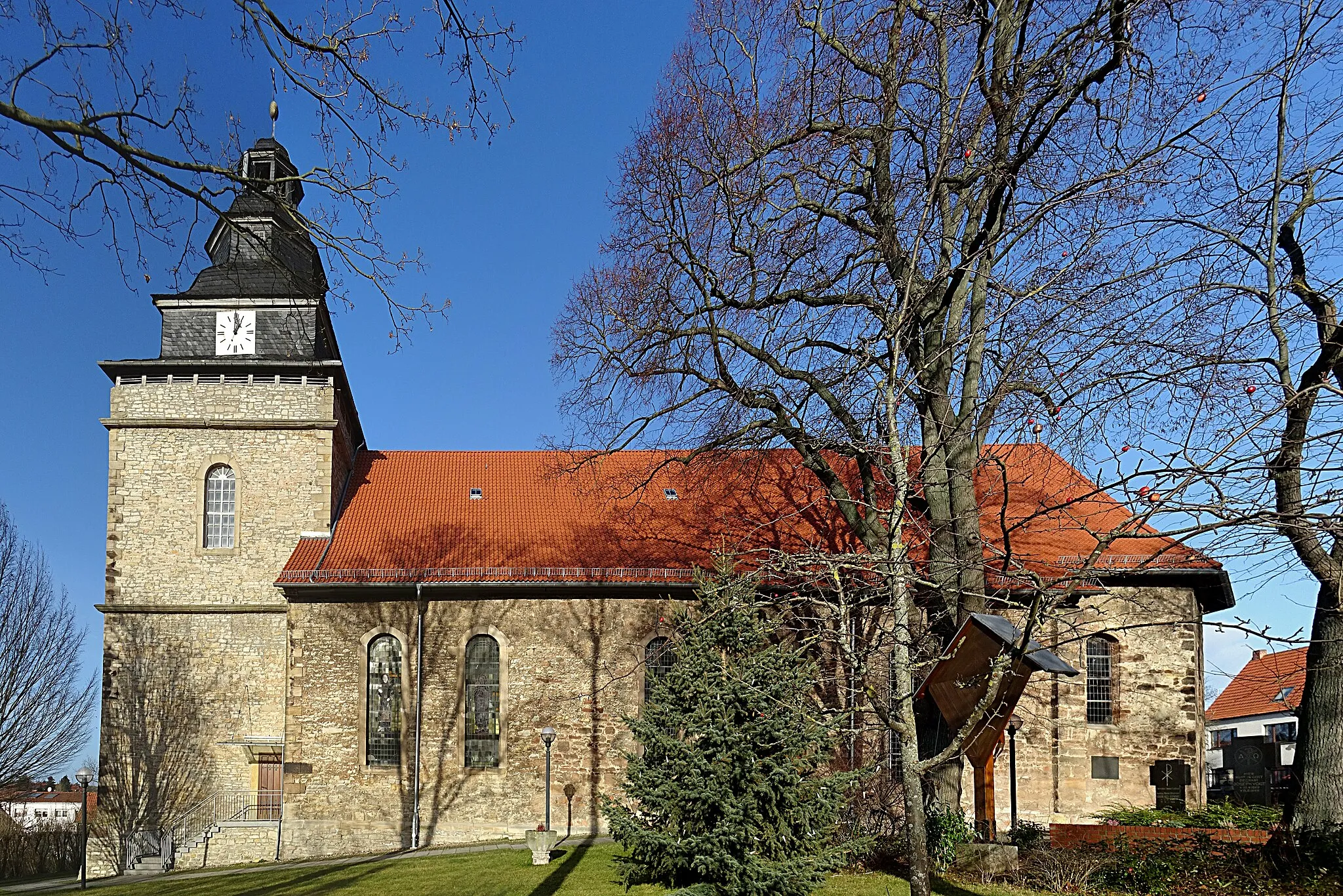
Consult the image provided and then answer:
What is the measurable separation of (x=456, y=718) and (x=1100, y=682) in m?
12.5

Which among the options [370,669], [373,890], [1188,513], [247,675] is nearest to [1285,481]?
[1188,513]

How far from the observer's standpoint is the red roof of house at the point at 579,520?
19391 millimetres

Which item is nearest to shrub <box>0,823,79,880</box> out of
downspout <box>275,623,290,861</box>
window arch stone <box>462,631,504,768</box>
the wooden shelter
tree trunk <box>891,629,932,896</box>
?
downspout <box>275,623,290,861</box>

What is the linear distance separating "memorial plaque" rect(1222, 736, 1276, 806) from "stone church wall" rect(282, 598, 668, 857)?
1217 cm

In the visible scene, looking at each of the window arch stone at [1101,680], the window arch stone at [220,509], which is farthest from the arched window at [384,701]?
the window arch stone at [1101,680]

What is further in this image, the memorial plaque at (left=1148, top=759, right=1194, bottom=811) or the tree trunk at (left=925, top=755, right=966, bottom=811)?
the memorial plaque at (left=1148, top=759, right=1194, bottom=811)

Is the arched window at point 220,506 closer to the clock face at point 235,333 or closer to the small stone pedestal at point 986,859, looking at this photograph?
the clock face at point 235,333

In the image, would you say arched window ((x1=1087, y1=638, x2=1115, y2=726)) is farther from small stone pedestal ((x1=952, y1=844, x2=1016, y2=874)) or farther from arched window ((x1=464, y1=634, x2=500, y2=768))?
arched window ((x1=464, y1=634, x2=500, y2=768))

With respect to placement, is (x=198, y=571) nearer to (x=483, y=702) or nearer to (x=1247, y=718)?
(x=483, y=702)

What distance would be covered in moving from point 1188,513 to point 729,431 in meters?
10.6

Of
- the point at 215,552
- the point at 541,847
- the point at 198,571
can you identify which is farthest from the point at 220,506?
the point at 541,847

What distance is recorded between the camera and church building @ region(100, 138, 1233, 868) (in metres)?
18.9

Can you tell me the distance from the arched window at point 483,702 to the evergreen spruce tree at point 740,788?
6.87 meters

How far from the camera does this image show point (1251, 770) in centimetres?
2381
